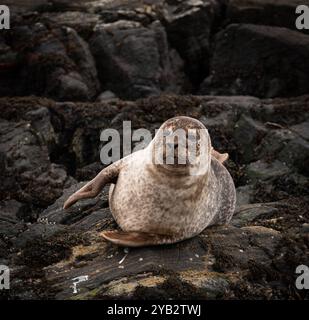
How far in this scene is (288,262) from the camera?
6.16 meters

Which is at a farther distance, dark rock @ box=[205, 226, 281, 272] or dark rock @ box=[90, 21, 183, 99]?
dark rock @ box=[90, 21, 183, 99]

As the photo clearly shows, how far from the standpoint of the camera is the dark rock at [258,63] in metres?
13.4

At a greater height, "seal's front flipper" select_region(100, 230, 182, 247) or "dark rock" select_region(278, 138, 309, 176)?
"seal's front flipper" select_region(100, 230, 182, 247)

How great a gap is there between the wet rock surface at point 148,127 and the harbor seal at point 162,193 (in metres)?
0.17

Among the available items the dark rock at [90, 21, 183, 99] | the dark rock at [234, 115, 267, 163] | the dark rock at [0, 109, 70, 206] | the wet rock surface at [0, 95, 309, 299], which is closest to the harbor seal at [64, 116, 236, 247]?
the wet rock surface at [0, 95, 309, 299]

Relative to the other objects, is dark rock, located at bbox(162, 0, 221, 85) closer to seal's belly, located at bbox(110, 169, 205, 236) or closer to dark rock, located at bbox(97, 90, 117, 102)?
dark rock, located at bbox(97, 90, 117, 102)

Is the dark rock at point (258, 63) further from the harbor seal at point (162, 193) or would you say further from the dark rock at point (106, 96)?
the harbor seal at point (162, 193)

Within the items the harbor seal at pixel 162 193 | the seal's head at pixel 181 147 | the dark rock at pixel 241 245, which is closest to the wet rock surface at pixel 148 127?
the dark rock at pixel 241 245

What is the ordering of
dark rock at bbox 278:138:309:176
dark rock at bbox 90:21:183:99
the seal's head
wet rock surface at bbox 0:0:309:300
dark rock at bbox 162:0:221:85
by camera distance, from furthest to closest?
dark rock at bbox 162:0:221:85, dark rock at bbox 90:21:183:99, dark rock at bbox 278:138:309:176, wet rock surface at bbox 0:0:309:300, the seal's head

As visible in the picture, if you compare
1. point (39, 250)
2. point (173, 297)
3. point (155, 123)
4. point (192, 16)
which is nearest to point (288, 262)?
point (173, 297)

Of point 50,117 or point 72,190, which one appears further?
point 50,117

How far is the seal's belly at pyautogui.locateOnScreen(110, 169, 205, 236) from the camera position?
19.2 ft
